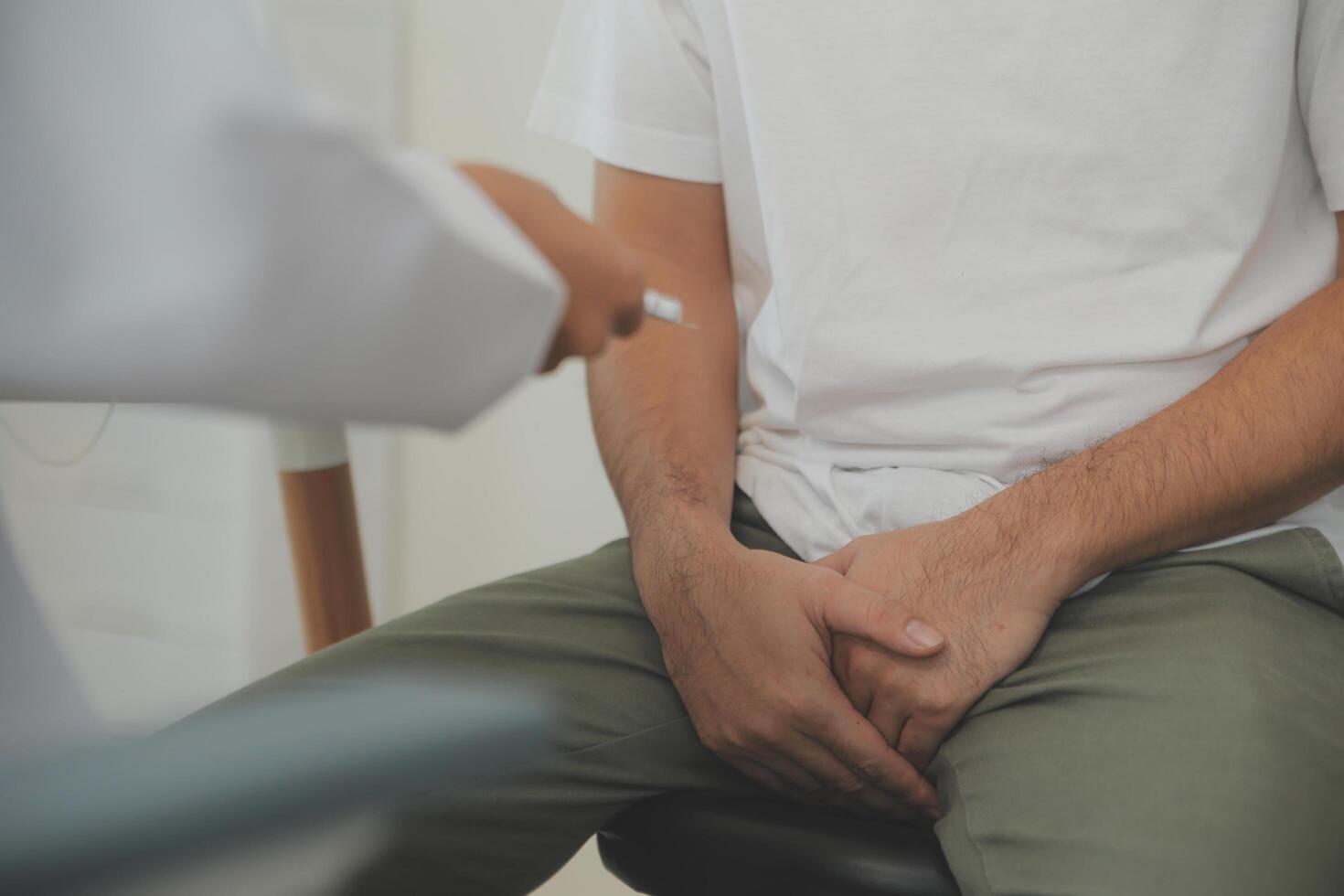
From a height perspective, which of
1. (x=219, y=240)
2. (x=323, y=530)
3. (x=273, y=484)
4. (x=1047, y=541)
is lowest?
(x=273, y=484)

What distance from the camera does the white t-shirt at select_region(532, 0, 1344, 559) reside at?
30.1 inches

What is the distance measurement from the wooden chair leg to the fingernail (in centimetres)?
59

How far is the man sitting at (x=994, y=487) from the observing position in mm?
649

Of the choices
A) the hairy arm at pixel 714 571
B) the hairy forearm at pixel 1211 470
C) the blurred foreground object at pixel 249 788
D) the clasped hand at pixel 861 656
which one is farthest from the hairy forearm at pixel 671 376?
the blurred foreground object at pixel 249 788

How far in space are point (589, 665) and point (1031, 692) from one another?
0.28 m

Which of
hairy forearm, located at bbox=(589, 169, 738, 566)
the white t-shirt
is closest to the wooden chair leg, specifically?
hairy forearm, located at bbox=(589, 169, 738, 566)

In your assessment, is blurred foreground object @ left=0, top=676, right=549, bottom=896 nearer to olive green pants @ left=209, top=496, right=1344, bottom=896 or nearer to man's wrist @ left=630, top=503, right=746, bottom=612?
olive green pants @ left=209, top=496, right=1344, bottom=896

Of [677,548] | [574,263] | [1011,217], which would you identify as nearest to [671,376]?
[677,548]

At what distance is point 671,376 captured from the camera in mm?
962

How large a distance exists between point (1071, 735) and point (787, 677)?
A: 0.54 feet

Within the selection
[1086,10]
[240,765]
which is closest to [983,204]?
[1086,10]

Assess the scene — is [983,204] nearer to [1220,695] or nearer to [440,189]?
[1220,695]

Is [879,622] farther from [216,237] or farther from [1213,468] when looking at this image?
[216,237]

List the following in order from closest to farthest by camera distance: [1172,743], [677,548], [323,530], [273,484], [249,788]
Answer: [249,788] → [1172,743] → [677,548] → [323,530] → [273,484]
